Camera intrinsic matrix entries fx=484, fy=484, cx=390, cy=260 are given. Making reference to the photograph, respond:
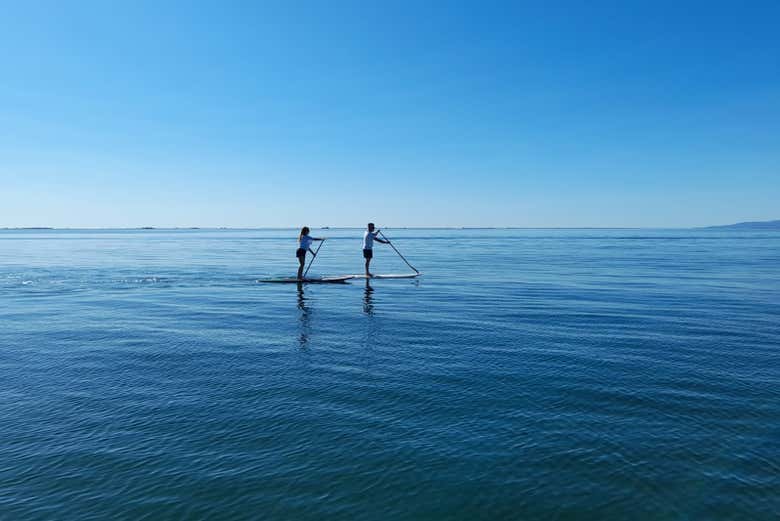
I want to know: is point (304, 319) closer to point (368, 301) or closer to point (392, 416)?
point (368, 301)

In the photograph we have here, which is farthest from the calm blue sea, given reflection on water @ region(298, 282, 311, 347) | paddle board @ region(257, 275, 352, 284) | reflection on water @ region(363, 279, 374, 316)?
paddle board @ region(257, 275, 352, 284)

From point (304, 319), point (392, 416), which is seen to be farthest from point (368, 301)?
point (392, 416)

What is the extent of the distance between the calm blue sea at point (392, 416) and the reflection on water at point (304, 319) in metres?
0.17

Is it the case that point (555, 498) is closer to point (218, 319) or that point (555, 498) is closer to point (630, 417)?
point (630, 417)

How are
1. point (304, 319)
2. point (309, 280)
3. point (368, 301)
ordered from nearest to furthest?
point (304, 319), point (368, 301), point (309, 280)

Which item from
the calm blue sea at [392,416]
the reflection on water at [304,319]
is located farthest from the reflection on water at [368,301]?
the reflection on water at [304,319]

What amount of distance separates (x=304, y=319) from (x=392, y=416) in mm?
9104

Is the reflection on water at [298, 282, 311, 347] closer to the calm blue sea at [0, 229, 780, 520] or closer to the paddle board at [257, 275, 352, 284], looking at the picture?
the calm blue sea at [0, 229, 780, 520]

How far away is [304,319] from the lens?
16312mm

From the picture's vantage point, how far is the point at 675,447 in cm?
663

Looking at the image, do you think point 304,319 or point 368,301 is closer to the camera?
point 304,319

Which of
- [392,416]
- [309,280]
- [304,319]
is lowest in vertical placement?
[392,416]

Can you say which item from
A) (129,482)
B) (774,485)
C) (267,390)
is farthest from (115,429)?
(774,485)

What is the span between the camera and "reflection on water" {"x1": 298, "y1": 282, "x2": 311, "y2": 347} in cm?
1319
